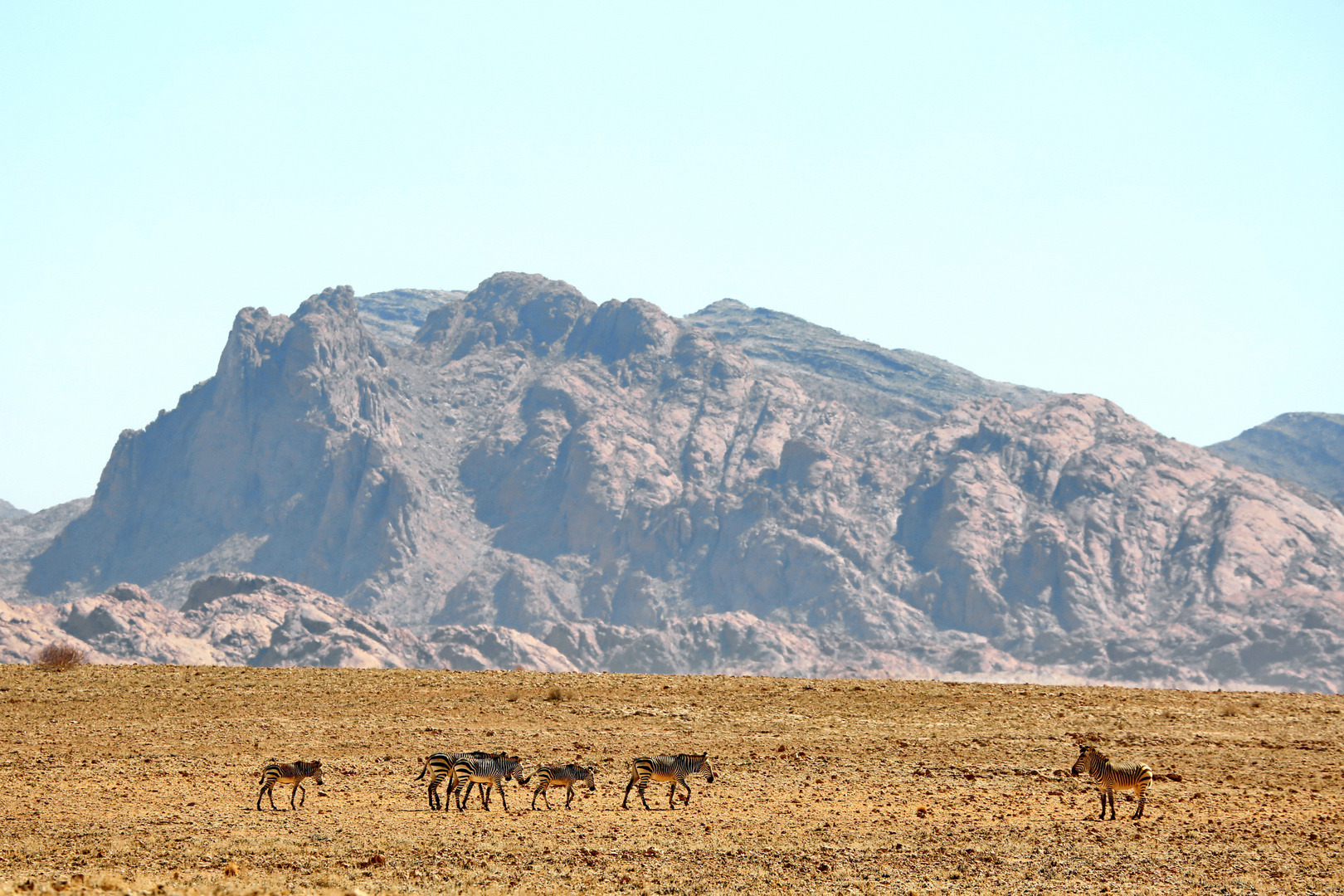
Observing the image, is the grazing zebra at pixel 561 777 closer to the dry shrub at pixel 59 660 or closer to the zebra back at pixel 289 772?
the zebra back at pixel 289 772

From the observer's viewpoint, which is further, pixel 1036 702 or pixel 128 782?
pixel 1036 702

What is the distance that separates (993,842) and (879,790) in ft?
20.3

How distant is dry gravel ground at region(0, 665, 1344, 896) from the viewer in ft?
88.2

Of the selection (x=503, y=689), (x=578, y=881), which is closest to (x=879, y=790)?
(x=578, y=881)

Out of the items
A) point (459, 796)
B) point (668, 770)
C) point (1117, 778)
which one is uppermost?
point (1117, 778)

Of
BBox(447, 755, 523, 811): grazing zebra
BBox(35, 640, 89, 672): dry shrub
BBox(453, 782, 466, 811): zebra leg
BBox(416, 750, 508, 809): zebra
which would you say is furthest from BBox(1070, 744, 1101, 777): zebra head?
BBox(35, 640, 89, 672): dry shrub

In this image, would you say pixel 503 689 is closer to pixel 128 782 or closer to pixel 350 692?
pixel 350 692

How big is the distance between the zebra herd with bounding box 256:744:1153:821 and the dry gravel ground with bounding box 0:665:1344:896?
0.63 metres

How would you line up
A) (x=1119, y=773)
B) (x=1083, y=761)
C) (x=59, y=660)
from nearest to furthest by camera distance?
1. (x=1119, y=773)
2. (x=1083, y=761)
3. (x=59, y=660)

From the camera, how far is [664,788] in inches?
1449

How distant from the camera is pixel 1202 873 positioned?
92.0 ft

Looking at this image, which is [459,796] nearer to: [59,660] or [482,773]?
[482,773]

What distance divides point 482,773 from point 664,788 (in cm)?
614

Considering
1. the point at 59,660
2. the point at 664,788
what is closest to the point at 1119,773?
the point at 664,788
